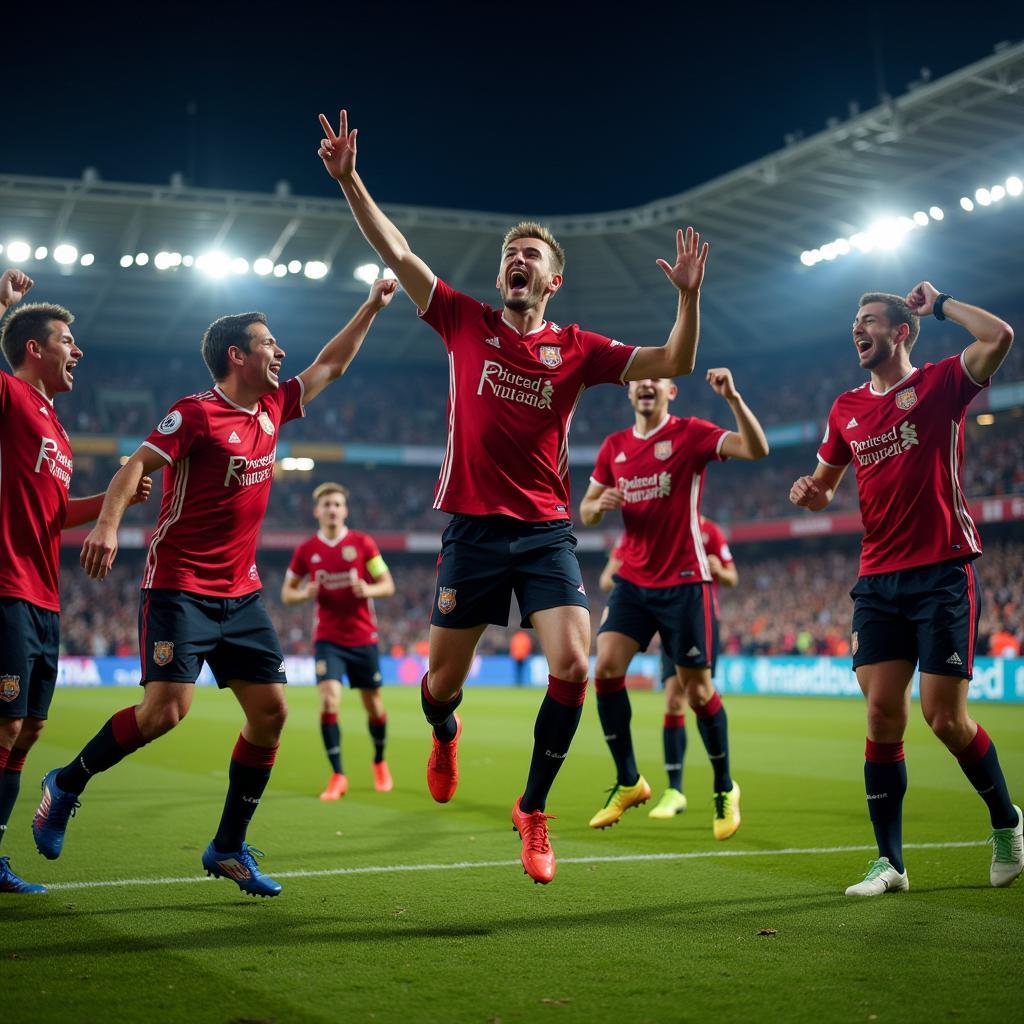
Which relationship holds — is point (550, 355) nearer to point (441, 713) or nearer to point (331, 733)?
point (441, 713)

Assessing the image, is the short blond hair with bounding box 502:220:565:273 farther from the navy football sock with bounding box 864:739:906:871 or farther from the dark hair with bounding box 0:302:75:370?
the navy football sock with bounding box 864:739:906:871

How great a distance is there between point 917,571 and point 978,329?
1.17 meters

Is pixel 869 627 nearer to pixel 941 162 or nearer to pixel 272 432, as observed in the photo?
pixel 272 432

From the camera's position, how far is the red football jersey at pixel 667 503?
808cm

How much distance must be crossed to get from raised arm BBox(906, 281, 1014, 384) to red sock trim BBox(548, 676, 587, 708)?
2361mm

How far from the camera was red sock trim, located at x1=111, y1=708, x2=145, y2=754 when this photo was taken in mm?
5570

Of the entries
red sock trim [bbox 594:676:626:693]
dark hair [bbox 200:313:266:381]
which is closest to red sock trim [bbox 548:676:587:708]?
dark hair [bbox 200:313:266:381]

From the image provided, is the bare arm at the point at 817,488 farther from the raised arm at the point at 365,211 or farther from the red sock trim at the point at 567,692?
the raised arm at the point at 365,211

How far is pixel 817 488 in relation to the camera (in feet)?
21.1

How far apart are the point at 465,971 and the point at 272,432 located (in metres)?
2.87

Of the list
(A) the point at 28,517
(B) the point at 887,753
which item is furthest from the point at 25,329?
(B) the point at 887,753

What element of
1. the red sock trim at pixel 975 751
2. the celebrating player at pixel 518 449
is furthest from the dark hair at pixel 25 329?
the red sock trim at pixel 975 751

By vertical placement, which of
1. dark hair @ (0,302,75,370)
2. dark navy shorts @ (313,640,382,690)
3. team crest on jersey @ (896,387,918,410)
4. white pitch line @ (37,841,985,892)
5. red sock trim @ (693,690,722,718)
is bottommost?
white pitch line @ (37,841,985,892)

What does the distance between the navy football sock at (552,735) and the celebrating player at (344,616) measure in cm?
536
